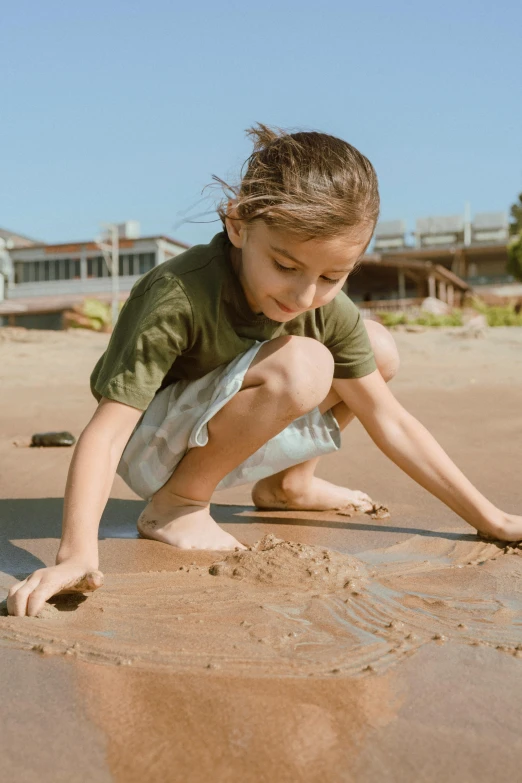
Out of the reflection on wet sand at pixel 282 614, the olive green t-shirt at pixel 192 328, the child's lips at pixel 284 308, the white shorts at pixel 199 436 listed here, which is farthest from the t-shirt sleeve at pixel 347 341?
the reflection on wet sand at pixel 282 614

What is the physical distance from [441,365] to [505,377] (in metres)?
0.82

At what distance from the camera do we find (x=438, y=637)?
57.2 inches

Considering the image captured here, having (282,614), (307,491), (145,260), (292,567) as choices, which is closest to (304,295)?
(292,567)

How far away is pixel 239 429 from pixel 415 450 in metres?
0.57

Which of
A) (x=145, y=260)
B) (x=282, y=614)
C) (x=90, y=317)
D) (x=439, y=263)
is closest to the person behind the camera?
(x=282, y=614)

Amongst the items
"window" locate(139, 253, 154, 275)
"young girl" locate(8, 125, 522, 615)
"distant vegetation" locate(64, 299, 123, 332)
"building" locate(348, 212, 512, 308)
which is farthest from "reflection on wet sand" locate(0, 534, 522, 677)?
"window" locate(139, 253, 154, 275)

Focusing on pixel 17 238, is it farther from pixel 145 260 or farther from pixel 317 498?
pixel 317 498

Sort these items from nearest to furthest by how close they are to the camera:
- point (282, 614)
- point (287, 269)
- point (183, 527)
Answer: point (282, 614) → point (287, 269) → point (183, 527)

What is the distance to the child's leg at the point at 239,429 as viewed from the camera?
7.13 ft

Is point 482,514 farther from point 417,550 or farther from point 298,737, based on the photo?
point 298,737

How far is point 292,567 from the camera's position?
1854 millimetres

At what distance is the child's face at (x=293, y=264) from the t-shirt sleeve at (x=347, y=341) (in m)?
0.35

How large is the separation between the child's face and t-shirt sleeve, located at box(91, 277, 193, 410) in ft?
0.68

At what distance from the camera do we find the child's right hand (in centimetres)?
156
